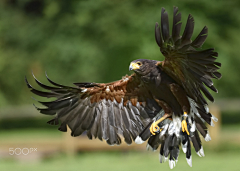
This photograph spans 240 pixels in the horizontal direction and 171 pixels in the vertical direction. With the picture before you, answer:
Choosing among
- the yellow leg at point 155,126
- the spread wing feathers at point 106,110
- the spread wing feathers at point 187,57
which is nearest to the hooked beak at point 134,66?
the spread wing feathers at point 187,57

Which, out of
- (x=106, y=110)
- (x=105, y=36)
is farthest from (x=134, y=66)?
(x=105, y=36)

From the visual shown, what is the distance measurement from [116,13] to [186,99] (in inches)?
376

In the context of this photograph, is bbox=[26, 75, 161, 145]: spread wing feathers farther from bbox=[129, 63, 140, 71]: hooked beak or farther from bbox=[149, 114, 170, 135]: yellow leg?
bbox=[129, 63, 140, 71]: hooked beak

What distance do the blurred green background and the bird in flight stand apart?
509 cm

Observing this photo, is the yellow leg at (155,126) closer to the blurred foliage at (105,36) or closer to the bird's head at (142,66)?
the bird's head at (142,66)

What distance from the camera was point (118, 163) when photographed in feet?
36.8

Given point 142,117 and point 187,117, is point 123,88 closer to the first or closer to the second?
point 142,117

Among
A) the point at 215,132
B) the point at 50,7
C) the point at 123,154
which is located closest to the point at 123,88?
the point at 123,154

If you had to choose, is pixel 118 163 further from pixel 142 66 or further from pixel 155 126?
pixel 142 66

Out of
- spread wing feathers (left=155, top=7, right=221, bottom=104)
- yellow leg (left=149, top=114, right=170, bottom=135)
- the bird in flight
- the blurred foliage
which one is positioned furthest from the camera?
the blurred foliage

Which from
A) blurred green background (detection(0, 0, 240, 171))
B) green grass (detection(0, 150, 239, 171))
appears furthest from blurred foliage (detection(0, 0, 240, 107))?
green grass (detection(0, 150, 239, 171))

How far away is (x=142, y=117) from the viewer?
563 cm

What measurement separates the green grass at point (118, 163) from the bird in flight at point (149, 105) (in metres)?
4.84

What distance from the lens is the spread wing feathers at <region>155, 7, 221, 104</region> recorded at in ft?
13.0
